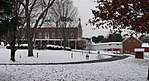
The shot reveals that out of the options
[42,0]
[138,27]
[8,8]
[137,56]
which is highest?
[42,0]

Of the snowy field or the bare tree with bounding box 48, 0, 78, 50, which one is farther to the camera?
the bare tree with bounding box 48, 0, 78, 50

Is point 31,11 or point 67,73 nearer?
point 67,73

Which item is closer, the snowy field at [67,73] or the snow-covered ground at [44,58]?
the snowy field at [67,73]

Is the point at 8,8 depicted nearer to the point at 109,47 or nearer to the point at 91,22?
the point at 91,22

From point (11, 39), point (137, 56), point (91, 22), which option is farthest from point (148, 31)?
point (137, 56)

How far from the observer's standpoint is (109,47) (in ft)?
365

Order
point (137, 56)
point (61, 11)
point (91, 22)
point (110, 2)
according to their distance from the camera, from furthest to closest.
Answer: point (61, 11) < point (137, 56) < point (91, 22) < point (110, 2)

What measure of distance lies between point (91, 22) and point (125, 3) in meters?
2.39

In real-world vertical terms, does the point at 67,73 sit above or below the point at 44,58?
above

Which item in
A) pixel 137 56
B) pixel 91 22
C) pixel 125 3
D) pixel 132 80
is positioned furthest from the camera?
pixel 137 56

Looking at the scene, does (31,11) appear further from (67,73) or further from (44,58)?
(67,73)

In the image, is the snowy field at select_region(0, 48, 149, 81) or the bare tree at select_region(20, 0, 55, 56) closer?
the snowy field at select_region(0, 48, 149, 81)

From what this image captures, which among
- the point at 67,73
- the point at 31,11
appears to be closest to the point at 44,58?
the point at 31,11

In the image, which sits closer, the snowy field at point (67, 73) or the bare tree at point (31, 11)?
the snowy field at point (67, 73)
